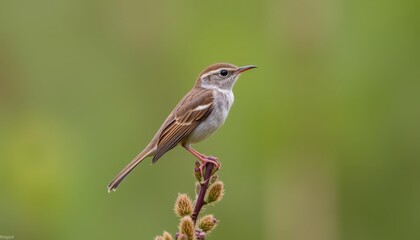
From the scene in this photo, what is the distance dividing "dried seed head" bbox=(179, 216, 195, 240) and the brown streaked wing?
7.68ft

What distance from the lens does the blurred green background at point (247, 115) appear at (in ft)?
29.5

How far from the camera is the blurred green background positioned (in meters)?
8.98

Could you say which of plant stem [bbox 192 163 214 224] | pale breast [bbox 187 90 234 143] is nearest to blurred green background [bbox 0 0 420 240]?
pale breast [bbox 187 90 234 143]

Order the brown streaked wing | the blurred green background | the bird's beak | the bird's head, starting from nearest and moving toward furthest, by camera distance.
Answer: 1. the brown streaked wing
2. the bird's beak
3. the bird's head
4. the blurred green background

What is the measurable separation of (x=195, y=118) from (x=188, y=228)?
3.03 metres

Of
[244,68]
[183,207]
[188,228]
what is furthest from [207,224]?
[244,68]

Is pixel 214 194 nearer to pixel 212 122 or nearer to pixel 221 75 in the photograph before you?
pixel 212 122

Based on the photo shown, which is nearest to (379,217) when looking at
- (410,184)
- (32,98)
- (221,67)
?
(410,184)

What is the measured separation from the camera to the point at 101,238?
8344mm

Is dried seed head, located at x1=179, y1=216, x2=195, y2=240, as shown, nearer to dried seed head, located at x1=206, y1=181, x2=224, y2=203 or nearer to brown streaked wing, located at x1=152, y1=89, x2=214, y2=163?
dried seed head, located at x1=206, y1=181, x2=224, y2=203

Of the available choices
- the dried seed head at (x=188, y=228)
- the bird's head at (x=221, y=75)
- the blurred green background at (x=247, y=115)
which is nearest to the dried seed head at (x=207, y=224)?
the dried seed head at (x=188, y=228)

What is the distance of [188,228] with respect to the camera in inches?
182

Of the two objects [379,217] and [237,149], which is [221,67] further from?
[379,217]

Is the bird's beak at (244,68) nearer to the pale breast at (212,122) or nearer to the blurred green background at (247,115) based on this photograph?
the pale breast at (212,122)
